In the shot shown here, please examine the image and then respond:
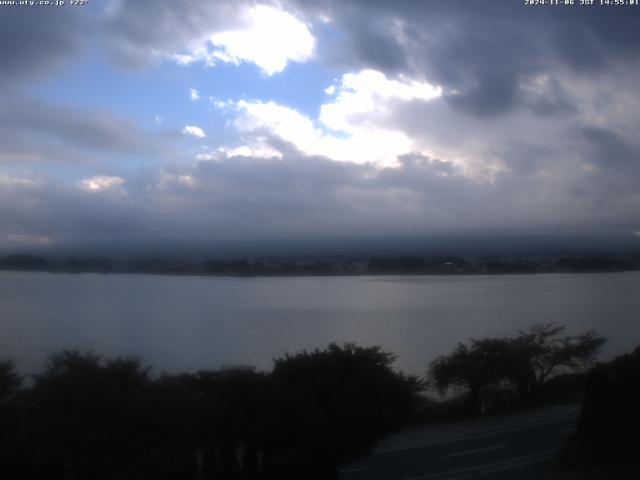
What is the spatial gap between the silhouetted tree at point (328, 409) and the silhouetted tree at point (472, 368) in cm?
644

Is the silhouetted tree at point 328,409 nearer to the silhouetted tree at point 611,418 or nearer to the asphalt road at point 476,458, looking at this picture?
the asphalt road at point 476,458

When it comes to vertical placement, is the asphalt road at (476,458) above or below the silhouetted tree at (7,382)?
below

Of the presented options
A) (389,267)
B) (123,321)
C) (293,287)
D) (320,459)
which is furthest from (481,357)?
(389,267)

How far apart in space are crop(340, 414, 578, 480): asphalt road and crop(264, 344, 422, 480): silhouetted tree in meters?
0.72

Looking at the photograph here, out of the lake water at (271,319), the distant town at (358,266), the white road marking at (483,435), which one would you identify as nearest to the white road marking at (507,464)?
the white road marking at (483,435)

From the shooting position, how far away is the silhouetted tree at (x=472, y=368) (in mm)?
18156

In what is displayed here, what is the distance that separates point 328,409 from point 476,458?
297 cm

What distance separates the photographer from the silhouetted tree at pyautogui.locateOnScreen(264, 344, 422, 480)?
389 inches

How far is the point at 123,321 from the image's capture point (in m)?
29.8

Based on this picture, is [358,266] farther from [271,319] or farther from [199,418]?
[199,418]

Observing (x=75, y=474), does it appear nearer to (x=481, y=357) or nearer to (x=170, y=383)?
(x=170, y=383)

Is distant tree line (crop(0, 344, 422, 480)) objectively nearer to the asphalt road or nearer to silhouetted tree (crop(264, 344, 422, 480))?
silhouetted tree (crop(264, 344, 422, 480))

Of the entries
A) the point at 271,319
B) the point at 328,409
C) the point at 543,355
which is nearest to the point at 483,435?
the point at 328,409

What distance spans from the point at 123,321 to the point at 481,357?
709 inches
